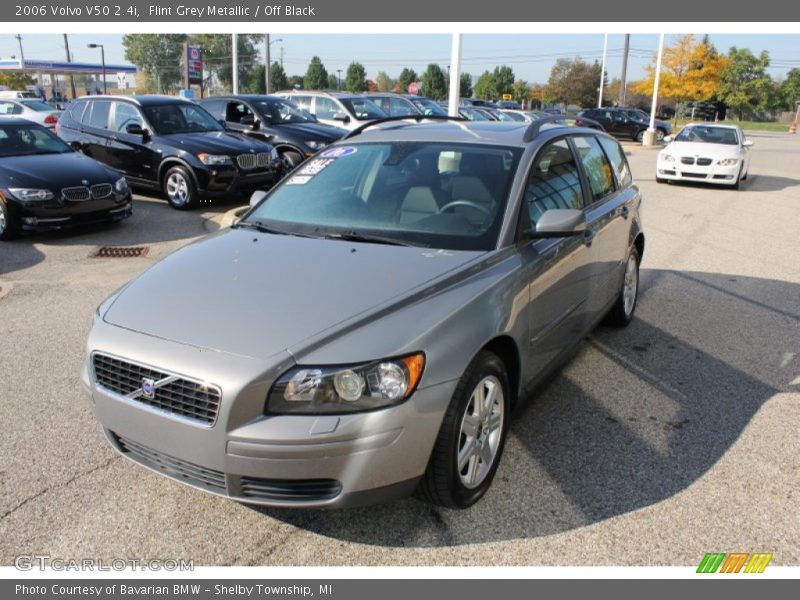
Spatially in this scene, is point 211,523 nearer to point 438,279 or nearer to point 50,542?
point 50,542

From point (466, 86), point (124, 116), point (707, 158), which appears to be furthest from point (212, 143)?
point (466, 86)

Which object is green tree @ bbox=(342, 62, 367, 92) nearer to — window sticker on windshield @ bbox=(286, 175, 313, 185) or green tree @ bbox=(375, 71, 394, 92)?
green tree @ bbox=(375, 71, 394, 92)

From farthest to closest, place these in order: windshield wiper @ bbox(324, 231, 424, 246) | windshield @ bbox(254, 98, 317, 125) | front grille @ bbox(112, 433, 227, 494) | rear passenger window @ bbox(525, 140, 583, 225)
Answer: windshield @ bbox(254, 98, 317, 125), rear passenger window @ bbox(525, 140, 583, 225), windshield wiper @ bbox(324, 231, 424, 246), front grille @ bbox(112, 433, 227, 494)

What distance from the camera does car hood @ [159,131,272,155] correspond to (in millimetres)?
10484

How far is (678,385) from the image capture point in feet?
14.8

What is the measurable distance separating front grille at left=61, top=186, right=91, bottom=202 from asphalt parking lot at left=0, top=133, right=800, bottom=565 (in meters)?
2.54

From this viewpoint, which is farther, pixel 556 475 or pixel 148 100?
pixel 148 100

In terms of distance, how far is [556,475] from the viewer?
132 inches

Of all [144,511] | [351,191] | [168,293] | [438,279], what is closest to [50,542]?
[144,511]

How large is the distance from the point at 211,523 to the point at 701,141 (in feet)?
52.9

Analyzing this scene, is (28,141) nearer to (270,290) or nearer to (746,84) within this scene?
(270,290)

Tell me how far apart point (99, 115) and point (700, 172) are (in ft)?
41.6

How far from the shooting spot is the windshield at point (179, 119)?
11.1m

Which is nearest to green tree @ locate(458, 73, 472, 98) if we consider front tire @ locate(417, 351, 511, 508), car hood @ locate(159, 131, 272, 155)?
car hood @ locate(159, 131, 272, 155)
